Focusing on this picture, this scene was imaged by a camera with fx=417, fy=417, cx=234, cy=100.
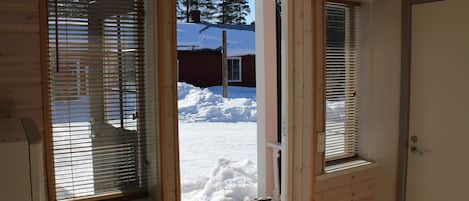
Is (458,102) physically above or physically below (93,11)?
below

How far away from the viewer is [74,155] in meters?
2.06

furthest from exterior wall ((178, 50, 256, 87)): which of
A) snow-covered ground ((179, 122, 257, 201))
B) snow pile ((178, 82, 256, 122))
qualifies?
snow-covered ground ((179, 122, 257, 201))

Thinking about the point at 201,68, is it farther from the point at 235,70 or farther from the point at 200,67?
the point at 235,70

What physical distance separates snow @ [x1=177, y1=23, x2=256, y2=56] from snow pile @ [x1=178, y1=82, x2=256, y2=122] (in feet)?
3.68

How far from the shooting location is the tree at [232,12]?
1105 centimetres

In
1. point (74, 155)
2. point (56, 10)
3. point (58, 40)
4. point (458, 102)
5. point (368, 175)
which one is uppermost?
point (56, 10)

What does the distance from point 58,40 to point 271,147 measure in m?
2.50

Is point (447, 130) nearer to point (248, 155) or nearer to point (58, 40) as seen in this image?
point (58, 40)

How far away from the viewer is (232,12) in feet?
37.7

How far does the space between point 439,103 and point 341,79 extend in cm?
64

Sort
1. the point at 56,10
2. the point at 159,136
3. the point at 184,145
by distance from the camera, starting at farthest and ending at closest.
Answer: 1. the point at 184,145
2. the point at 159,136
3. the point at 56,10

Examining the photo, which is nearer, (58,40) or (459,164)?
(58,40)

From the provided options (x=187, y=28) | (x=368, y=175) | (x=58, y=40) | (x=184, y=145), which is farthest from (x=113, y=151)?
(x=187, y=28)

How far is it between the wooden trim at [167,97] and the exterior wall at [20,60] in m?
0.54
